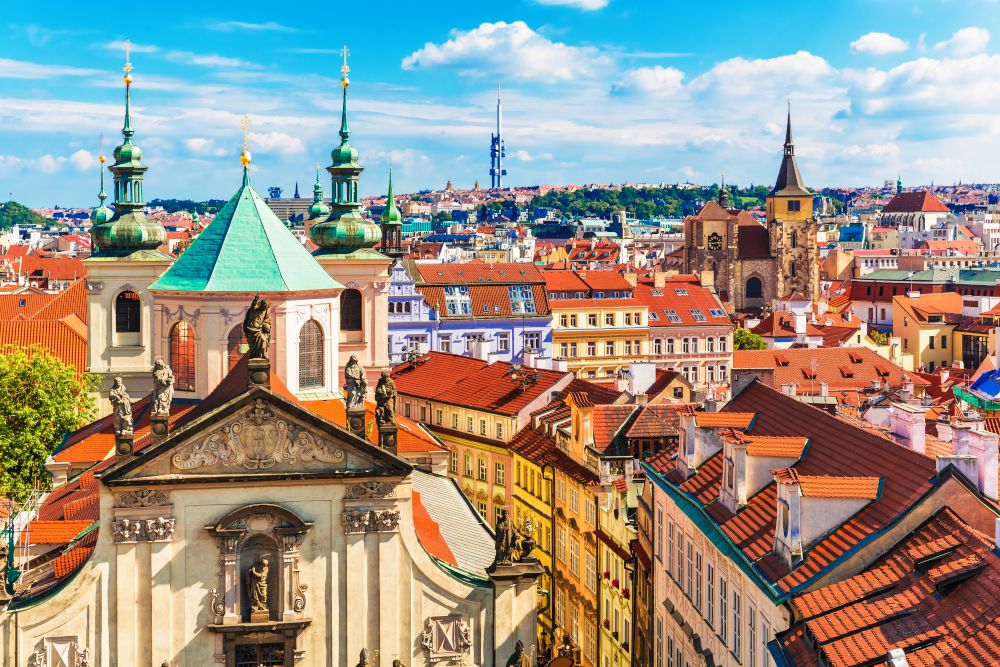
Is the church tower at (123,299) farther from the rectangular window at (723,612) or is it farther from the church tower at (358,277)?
the rectangular window at (723,612)

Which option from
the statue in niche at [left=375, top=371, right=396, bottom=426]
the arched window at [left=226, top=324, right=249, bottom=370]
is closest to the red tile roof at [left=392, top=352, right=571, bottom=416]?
the arched window at [left=226, top=324, right=249, bottom=370]

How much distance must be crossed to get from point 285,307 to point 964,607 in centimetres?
2874

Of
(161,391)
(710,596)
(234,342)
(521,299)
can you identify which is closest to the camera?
(710,596)

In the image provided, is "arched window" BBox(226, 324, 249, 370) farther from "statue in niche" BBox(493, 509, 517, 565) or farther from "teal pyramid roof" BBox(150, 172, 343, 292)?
"statue in niche" BBox(493, 509, 517, 565)

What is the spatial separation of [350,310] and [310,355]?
12.1 metres

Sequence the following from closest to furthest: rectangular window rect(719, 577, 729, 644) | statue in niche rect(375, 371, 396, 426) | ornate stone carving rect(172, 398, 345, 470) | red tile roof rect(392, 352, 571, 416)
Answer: rectangular window rect(719, 577, 729, 644) < ornate stone carving rect(172, 398, 345, 470) < statue in niche rect(375, 371, 396, 426) < red tile roof rect(392, 352, 571, 416)

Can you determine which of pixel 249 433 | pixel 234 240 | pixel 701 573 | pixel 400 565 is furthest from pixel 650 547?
pixel 234 240

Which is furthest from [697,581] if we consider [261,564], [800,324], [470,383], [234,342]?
[800,324]

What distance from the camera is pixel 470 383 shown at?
70.5 metres

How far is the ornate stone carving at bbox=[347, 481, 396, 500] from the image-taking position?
32.6 metres

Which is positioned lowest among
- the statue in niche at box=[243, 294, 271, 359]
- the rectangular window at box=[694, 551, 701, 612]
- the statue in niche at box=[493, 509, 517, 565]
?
the rectangular window at box=[694, 551, 701, 612]

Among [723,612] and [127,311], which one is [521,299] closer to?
[127,311]

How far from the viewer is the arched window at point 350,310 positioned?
5922 cm

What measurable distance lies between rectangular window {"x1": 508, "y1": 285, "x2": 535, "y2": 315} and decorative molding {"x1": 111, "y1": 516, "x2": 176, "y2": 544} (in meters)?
74.3
